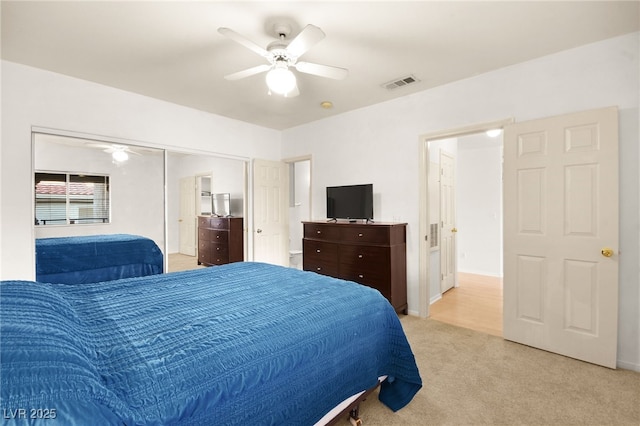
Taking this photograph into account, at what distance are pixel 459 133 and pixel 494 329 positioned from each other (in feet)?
7.18

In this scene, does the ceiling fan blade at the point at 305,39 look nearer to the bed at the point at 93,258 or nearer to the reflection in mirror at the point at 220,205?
the bed at the point at 93,258

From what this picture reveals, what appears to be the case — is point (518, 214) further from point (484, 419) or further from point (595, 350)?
point (484, 419)

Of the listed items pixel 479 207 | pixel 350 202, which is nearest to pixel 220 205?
pixel 350 202

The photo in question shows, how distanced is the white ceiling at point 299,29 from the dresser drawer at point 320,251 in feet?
6.61

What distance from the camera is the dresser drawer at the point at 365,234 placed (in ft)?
11.6

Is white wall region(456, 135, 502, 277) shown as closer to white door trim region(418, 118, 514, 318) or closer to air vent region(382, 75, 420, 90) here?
white door trim region(418, 118, 514, 318)

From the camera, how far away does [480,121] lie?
10.5 feet

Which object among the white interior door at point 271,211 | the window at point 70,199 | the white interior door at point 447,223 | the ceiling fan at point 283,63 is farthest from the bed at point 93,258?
the white interior door at point 447,223

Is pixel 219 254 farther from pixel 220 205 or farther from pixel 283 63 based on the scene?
pixel 283 63

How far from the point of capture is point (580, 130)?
2568 millimetres

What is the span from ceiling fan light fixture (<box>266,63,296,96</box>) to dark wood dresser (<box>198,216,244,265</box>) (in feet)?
10.4

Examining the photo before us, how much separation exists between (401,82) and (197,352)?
129 inches

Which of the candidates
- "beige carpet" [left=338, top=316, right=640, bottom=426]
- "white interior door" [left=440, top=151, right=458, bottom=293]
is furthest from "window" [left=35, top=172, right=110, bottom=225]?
"white interior door" [left=440, top=151, right=458, bottom=293]

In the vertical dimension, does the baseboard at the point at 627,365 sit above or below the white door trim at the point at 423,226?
below
